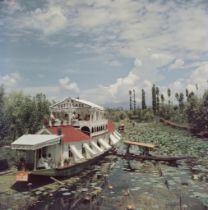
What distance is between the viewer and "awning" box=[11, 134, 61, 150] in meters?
21.7

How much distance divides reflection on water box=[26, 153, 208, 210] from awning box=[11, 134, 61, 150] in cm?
333

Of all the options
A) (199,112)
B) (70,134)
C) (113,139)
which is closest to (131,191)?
(70,134)

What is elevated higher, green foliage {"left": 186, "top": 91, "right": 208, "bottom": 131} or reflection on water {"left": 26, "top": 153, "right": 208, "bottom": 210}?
green foliage {"left": 186, "top": 91, "right": 208, "bottom": 131}

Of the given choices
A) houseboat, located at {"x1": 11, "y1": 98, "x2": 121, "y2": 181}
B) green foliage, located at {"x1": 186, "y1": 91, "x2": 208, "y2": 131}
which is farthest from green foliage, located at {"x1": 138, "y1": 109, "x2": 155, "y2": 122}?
houseboat, located at {"x1": 11, "y1": 98, "x2": 121, "y2": 181}

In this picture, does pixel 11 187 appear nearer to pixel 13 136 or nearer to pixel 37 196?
pixel 37 196

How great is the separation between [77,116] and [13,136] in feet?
31.8

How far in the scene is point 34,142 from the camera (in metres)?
22.2

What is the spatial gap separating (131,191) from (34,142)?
25.7 feet

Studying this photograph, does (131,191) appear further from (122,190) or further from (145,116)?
(145,116)

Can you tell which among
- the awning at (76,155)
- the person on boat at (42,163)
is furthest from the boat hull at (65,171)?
the person on boat at (42,163)

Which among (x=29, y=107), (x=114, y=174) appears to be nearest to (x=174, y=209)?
(x=114, y=174)

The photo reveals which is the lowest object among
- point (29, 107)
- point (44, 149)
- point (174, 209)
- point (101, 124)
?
point (174, 209)

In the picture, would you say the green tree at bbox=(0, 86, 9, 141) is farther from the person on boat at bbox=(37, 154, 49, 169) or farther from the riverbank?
the person on boat at bbox=(37, 154, 49, 169)

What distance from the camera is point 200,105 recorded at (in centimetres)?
6166
